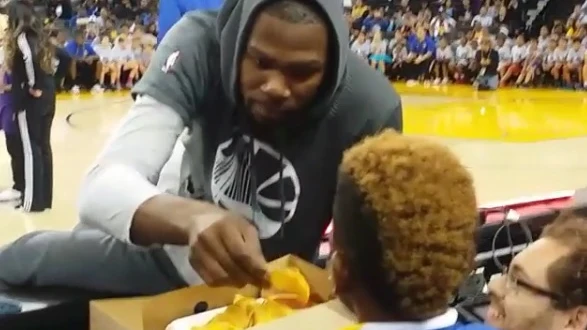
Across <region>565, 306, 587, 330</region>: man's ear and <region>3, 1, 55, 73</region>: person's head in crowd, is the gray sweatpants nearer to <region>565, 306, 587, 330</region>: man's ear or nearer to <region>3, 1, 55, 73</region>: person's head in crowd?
<region>565, 306, 587, 330</region>: man's ear

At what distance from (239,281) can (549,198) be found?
1367 mm

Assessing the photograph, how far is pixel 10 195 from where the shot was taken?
14.1 feet

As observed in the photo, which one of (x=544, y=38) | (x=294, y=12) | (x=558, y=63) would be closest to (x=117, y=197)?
(x=294, y=12)

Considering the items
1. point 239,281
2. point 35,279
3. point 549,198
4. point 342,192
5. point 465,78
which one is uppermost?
point 342,192

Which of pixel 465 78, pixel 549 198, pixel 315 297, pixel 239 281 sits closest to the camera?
A: pixel 239 281

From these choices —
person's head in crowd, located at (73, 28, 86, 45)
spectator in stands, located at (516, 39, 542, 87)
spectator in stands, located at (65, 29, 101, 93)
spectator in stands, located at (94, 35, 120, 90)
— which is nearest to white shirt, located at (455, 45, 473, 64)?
spectator in stands, located at (516, 39, 542, 87)

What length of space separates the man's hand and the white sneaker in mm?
3460

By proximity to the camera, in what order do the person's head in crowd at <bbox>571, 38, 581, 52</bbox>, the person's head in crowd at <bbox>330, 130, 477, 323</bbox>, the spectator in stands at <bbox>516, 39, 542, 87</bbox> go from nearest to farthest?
the person's head in crowd at <bbox>330, 130, 477, 323</bbox>, the person's head in crowd at <bbox>571, 38, 581, 52</bbox>, the spectator in stands at <bbox>516, 39, 542, 87</bbox>

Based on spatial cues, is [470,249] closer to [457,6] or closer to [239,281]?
[239,281]

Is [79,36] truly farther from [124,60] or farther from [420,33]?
[420,33]

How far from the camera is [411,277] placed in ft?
3.02

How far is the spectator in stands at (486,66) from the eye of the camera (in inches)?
406

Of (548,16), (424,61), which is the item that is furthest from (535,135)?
(548,16)

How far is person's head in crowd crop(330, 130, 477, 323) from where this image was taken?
0.91 metres
